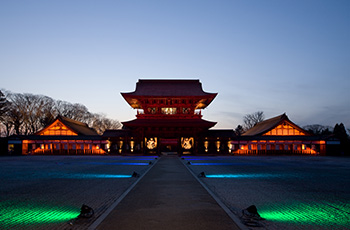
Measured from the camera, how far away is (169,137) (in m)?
43.1

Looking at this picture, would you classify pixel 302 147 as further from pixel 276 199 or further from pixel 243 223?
pixel 243 223

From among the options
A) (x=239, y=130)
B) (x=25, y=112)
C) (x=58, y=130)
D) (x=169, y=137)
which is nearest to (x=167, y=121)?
(x=169, y=137)

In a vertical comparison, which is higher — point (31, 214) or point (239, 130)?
point (239, 130)

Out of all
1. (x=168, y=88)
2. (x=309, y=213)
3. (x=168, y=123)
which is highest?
(x=168, y=88)

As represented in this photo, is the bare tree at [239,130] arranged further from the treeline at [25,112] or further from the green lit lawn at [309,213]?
the green lit lawn at [309,213]

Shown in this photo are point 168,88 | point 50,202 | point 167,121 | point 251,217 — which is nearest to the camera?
point 251,217

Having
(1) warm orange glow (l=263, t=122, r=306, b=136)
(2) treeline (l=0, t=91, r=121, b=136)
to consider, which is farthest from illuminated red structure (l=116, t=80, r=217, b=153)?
(2) treeline (l=0, t=91, r=121, b=136)

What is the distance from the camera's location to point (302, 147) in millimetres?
46188

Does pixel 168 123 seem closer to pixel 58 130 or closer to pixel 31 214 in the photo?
pixel 58 130

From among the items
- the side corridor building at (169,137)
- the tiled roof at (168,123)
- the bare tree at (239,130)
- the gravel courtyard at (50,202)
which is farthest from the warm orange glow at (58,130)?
the bare tree at (239,130)

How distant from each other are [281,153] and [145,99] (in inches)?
954

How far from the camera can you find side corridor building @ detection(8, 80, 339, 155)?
42594 millimetres

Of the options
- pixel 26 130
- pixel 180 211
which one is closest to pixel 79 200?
pixel 180 211

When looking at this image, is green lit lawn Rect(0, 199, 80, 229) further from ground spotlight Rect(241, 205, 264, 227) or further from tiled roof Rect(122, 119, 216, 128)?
tiled roof Rect(122, 119, 216, 128)
